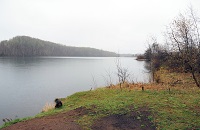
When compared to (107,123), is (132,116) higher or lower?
higher

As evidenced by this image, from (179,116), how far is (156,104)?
1767 millimetres

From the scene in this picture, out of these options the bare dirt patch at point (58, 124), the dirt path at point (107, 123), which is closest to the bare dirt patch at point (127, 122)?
the dirt path at point (107, 123)

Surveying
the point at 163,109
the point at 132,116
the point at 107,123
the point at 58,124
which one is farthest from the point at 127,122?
the point at 58,124

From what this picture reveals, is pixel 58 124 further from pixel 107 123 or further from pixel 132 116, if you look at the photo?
pixel 132 116

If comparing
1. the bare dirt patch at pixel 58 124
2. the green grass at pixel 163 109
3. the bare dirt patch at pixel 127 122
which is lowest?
the bare dirt patch at pixel 58 124

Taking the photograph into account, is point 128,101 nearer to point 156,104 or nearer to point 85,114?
point 156,104

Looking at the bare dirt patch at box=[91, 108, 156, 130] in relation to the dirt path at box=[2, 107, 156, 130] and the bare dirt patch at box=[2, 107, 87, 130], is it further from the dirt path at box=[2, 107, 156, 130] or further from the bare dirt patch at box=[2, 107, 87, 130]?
the bare dirt patch at box=[2, 107, 87, 130]

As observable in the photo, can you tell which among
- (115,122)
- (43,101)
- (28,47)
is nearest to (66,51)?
(28,47)

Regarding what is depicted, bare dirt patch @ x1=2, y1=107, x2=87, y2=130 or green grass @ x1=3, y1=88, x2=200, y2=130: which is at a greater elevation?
green grass @ x1=3, y1=88, x2=200, y2=130

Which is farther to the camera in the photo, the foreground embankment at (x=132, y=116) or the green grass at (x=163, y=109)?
the foreground embankment at (x=132, y=116)

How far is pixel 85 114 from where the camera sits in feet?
27.8

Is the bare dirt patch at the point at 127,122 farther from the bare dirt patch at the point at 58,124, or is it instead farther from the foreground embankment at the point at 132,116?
the bare dirt patch at the point at 58,124

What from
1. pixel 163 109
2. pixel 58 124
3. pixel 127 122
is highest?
pixel 163 109

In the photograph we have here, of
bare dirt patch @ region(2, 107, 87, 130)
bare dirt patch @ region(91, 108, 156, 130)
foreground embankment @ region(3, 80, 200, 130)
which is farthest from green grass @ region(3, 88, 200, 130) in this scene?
bare dirt patch @ region(2, 107, 87, 130)
